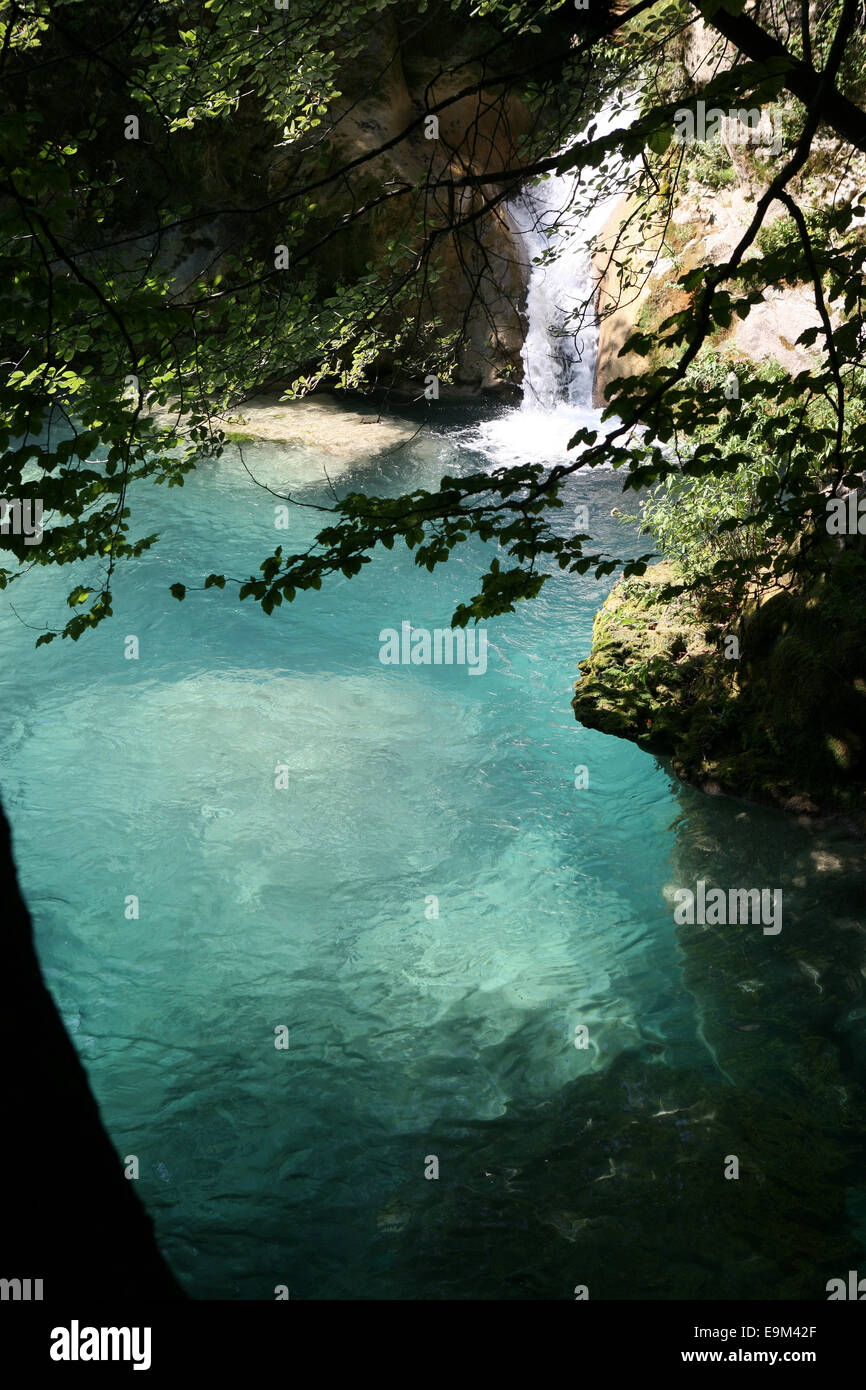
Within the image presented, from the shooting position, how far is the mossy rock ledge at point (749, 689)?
6535mm

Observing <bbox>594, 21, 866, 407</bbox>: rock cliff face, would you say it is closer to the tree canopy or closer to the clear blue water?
the tree canopy

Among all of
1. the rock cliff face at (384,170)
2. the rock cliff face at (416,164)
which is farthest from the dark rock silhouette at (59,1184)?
the rock cliff face at (416,164)

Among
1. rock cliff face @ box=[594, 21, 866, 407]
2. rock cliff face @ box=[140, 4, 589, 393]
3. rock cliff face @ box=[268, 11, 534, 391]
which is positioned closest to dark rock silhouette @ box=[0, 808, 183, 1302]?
rock cliff face @ box=[594, 21, 866, 407]

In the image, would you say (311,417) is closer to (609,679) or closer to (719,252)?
(719,252)

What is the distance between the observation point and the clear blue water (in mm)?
4336

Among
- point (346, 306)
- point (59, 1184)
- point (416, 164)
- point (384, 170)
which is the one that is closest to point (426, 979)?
point (59, 1184)

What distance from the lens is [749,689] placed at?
713 centimetres

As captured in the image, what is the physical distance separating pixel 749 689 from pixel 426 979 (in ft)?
10.4

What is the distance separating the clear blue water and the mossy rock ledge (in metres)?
0.29

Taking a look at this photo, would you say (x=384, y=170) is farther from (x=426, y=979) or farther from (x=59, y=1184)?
(x=59, y=1184)

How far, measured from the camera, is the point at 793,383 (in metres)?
4.34

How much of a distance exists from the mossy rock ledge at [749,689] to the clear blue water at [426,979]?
29 centimetres

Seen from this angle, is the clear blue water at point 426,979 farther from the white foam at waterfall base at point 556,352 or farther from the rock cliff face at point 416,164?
the rock cliff face at point 416,164
